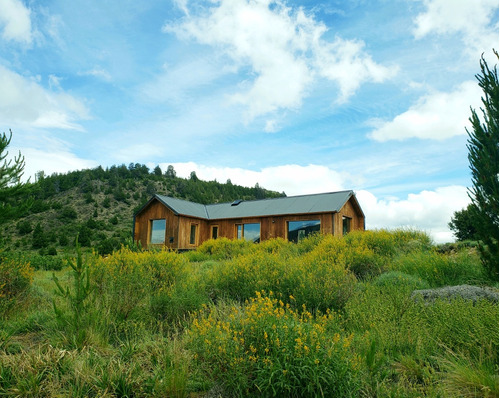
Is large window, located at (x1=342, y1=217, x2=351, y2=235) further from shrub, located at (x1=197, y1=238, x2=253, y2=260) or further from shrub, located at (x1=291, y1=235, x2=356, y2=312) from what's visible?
shrub, located at (x1=291, y1=235, x2=356, y2=312)

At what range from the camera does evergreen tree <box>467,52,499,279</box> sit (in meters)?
4.22

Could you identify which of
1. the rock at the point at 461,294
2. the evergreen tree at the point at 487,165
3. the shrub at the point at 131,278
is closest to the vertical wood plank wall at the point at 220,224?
the shrub at the point at 131,278

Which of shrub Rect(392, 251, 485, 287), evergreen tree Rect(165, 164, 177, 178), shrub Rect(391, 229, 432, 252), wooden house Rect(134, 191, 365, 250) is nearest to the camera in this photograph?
shrub Rect(392, 251, 485, 287)

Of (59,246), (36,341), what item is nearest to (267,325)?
(36,341)

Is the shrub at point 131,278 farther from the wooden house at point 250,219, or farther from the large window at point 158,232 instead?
the large window at point 158,232

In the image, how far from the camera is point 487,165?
424cm

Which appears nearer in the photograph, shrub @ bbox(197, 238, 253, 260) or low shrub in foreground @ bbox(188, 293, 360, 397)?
low shrub in foreground @ bbox(188, 293, 360, 397)

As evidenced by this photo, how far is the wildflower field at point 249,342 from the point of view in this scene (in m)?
3.34

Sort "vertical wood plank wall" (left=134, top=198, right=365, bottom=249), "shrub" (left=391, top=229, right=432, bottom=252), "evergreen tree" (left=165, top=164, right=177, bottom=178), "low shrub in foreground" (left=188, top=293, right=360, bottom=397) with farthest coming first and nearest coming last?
"evergreen tree" (left=165, top=164, right=177, bottom=178), "vertical wood plank wall" (left=134, top=198, right=365, bottom=249), "shrub" (left=391, top=229, right=432, bottom=252), "low shrub in foreground" (left=188, top=293, right=360, bottom=397)

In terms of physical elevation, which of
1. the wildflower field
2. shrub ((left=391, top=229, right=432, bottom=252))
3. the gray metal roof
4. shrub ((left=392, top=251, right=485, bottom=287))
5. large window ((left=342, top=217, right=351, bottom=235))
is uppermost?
the gray metal roof

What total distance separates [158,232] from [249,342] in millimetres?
19810

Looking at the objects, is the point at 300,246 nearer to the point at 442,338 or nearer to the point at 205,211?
the point at 442,338

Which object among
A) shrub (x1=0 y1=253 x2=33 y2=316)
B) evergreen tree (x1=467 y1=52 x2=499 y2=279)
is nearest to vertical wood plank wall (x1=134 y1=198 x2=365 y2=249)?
shrub (x1=0 y1=253 x2=33 y2=316)

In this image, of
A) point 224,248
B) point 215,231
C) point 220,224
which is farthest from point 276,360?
point 215,231
